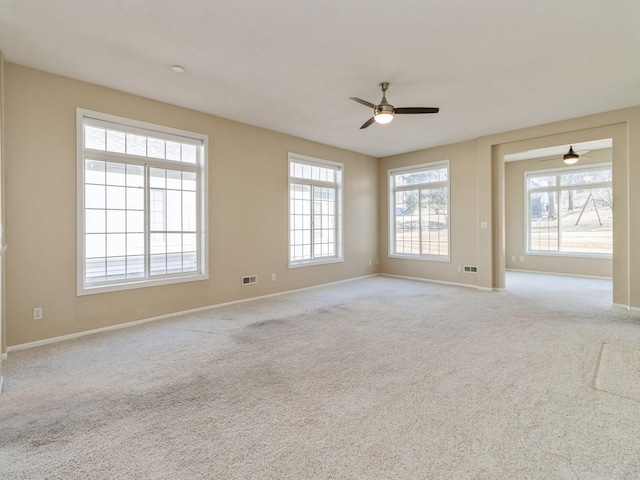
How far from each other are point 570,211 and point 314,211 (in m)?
6.61

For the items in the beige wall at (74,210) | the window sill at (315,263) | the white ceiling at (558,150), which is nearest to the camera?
the beige wall at (74,210)

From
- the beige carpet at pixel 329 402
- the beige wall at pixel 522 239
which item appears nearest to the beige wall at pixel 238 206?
the beige carpet at pixel 329 402

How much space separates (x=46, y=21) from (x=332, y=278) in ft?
18.8

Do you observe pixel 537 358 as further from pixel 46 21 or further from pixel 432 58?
pixel 46 21

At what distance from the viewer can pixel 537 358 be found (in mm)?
3047

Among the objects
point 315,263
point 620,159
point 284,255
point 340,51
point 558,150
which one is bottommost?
point 315,263

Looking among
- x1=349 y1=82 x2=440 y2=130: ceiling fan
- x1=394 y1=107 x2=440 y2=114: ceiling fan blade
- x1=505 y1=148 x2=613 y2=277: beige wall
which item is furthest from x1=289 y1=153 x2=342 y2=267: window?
x1=505 y1=148 x2=613 y2=277: beige wall

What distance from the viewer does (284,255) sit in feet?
19.9

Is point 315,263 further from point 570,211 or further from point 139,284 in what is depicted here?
point 570,211

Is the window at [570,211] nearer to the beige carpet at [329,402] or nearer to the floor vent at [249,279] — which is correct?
the beige carpet at [329,402]

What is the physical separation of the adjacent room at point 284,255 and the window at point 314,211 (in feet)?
A: 0.31

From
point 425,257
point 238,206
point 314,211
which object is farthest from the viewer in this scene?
point 425,257

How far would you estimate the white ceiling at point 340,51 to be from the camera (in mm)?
2588

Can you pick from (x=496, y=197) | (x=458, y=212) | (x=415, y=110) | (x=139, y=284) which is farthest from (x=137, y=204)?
(x=496, y=197)
